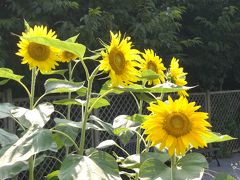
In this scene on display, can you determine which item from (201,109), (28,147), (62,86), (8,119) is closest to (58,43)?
(62,86)

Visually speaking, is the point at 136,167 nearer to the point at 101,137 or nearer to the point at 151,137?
the point at 151,137

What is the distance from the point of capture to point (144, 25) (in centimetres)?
606

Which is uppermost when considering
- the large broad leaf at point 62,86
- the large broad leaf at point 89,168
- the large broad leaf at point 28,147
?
the large broad leaf at point 62,86

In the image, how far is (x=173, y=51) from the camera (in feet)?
22.5

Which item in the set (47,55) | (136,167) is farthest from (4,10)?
(136,167)

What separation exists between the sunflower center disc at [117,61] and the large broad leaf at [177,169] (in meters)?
0.30

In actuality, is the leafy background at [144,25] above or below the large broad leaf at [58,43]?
below

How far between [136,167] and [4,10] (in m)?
4.41

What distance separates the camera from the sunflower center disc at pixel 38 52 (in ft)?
6.10

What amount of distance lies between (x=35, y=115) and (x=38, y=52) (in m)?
0.31

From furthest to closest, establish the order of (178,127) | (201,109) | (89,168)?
(201,109)
(178,127)
(89,168)

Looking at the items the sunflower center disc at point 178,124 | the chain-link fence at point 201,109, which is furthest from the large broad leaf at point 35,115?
the chain-link fence at point 201,109

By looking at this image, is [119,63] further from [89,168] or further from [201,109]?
[201,109]

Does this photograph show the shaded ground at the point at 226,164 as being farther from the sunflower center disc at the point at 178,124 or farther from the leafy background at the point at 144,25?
the sunflower center disc at the point at 178,124
